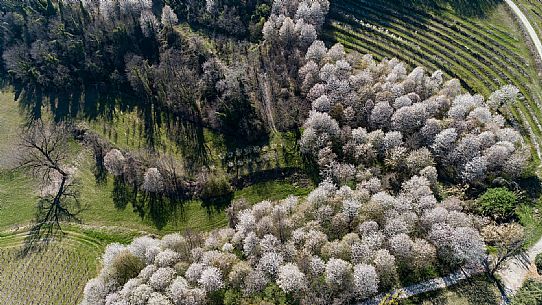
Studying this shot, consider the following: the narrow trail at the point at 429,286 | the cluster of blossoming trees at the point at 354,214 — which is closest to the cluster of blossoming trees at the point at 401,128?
the cluster of blossoming trees at the point at 354,214

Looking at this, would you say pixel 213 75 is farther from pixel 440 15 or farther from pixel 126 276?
pixel 440 15

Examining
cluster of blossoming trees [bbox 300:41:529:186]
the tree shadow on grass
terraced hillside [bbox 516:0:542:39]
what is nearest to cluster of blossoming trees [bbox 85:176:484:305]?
cluster of blossoming trees [bbox 300:41:529:186]

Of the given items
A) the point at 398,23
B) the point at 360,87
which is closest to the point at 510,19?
the point at 398,23

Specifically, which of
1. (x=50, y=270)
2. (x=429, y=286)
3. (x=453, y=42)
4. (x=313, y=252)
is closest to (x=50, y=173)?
(x=50, y=270)

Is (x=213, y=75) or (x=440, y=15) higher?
(x=440, y=15)

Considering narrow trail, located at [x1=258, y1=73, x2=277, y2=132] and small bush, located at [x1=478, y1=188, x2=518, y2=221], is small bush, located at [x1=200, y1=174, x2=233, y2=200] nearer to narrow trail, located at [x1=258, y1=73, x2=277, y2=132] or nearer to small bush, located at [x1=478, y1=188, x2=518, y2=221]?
narrow trail, located at [x1=258, y1=73, x2=277, y2=132]

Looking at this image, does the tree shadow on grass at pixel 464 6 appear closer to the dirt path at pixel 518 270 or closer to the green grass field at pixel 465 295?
the dirt path at pixel 518 270
